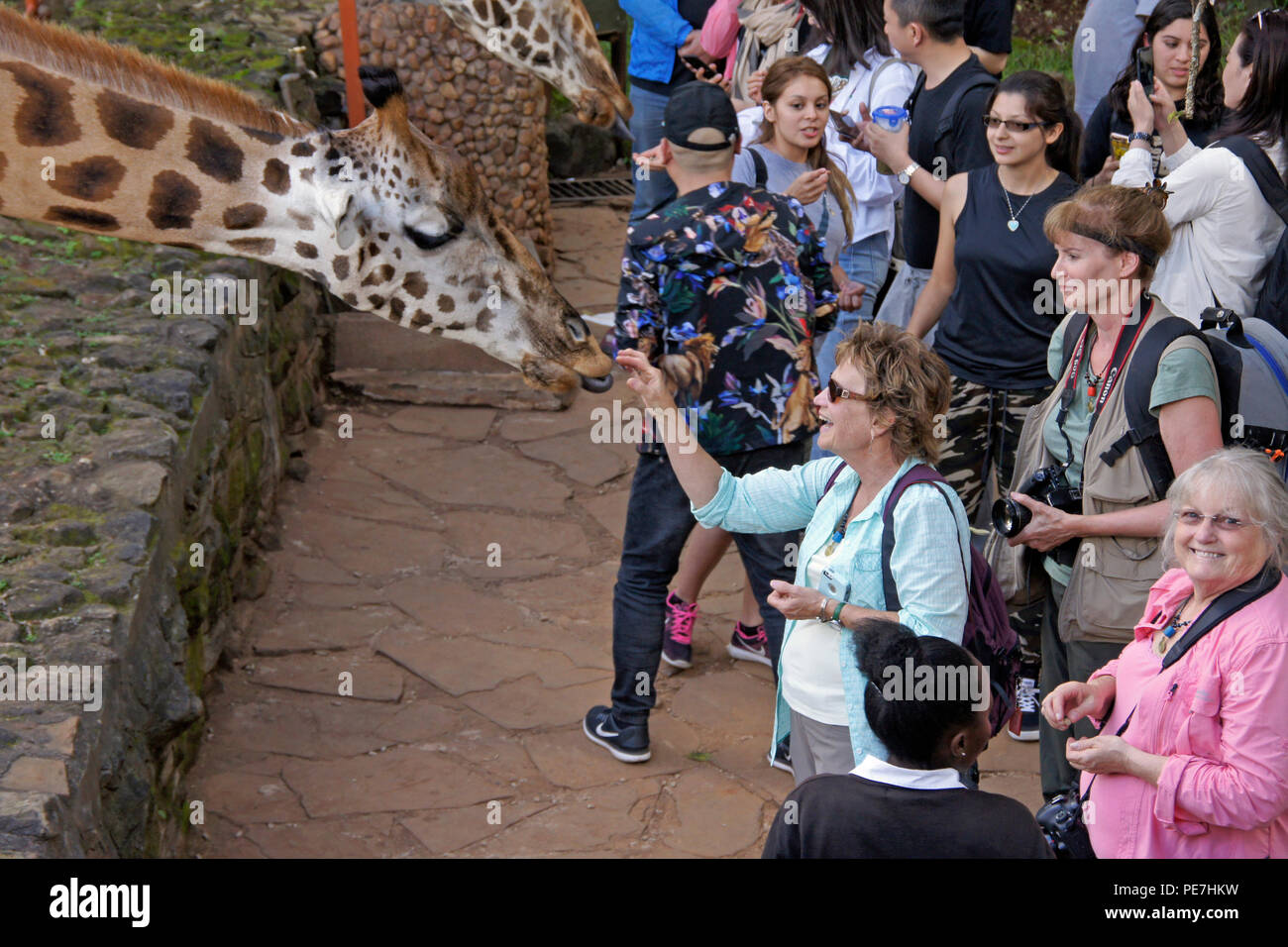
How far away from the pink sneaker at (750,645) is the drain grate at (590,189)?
5.97 metres

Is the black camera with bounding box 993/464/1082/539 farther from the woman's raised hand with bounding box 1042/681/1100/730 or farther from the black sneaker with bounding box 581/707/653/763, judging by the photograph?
the black sneaker with bounding box 581/707/653/763

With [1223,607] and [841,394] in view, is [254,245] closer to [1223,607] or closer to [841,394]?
[841,394]

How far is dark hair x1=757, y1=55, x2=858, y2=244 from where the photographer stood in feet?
18.5

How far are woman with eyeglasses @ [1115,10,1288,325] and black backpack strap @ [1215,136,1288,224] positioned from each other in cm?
2

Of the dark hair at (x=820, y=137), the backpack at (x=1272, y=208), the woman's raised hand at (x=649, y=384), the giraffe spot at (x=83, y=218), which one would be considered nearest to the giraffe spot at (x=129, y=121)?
the giraffe spot at (x=83, y=218)

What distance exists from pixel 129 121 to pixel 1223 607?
11.9 feet

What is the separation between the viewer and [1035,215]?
521 cm

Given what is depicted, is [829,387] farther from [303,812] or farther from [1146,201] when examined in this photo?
[303,812]

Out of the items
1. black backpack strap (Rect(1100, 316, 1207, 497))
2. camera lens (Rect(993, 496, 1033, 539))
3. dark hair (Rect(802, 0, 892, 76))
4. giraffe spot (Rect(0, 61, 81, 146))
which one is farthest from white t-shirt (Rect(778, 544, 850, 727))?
dark hair (Rect(802, 0, 892, 76))

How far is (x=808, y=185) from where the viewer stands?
5648 millimetres

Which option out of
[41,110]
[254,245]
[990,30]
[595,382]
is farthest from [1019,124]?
[41,110]

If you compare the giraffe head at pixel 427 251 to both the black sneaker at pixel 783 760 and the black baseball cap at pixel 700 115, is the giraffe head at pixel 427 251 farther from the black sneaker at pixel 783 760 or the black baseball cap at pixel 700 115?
the black sneaker at pixel 783 760
